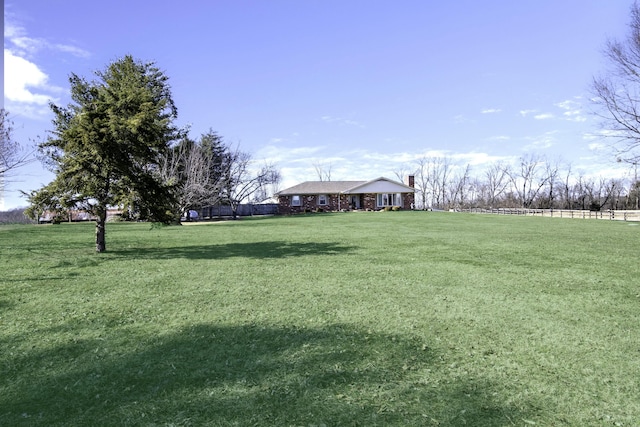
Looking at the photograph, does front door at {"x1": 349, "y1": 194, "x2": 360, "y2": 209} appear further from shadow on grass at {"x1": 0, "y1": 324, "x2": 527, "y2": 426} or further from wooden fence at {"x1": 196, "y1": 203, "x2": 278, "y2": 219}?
shadow on grass at {"x1": 0, "y1": 324, "x2": 527, "y2": 426}

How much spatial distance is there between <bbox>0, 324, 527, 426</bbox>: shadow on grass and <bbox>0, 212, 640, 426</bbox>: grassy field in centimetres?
2

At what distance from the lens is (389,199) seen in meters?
50.1

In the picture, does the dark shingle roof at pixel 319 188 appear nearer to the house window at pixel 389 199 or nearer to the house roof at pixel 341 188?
the house roof at pixel 341 188

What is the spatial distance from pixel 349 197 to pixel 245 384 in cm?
4795

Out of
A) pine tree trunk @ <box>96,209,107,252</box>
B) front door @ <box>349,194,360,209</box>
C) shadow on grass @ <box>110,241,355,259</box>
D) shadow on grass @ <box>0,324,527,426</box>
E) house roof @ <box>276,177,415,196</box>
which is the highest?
house roof @ <box>276,177,415,196</box>

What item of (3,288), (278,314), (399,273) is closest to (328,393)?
(278,314)

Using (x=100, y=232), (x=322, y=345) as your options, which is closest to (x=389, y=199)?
(x=100, y=232)

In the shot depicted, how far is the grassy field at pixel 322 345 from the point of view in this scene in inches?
125

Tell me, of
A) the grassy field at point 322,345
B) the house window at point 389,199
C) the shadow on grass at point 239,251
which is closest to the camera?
the grassy field at point 322,345

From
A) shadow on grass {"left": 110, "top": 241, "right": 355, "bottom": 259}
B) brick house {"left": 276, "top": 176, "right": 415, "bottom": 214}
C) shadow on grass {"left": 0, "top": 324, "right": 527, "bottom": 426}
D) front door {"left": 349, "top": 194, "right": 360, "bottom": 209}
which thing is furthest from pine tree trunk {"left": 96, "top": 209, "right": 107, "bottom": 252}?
front door {"left": 349, "top": 194, "right": 360, "bottom": 209}

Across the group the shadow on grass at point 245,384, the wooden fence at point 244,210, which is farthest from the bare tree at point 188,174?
the shadow on grass at point 245,384

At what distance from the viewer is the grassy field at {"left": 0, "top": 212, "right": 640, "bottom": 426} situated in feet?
10.4

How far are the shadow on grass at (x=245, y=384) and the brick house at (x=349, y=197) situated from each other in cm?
4553

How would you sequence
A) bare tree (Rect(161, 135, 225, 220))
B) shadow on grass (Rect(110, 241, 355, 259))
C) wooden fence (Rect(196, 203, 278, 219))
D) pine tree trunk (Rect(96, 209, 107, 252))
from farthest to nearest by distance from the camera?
wooden fence (Rect(196, 203, 278, 219))
bare tree (Rect(161, 135, 225, 220))
pine tree trunk (Rect(96, 209, 107, 252))
shadow on grass (Rect(110, 241, 355, 259))
